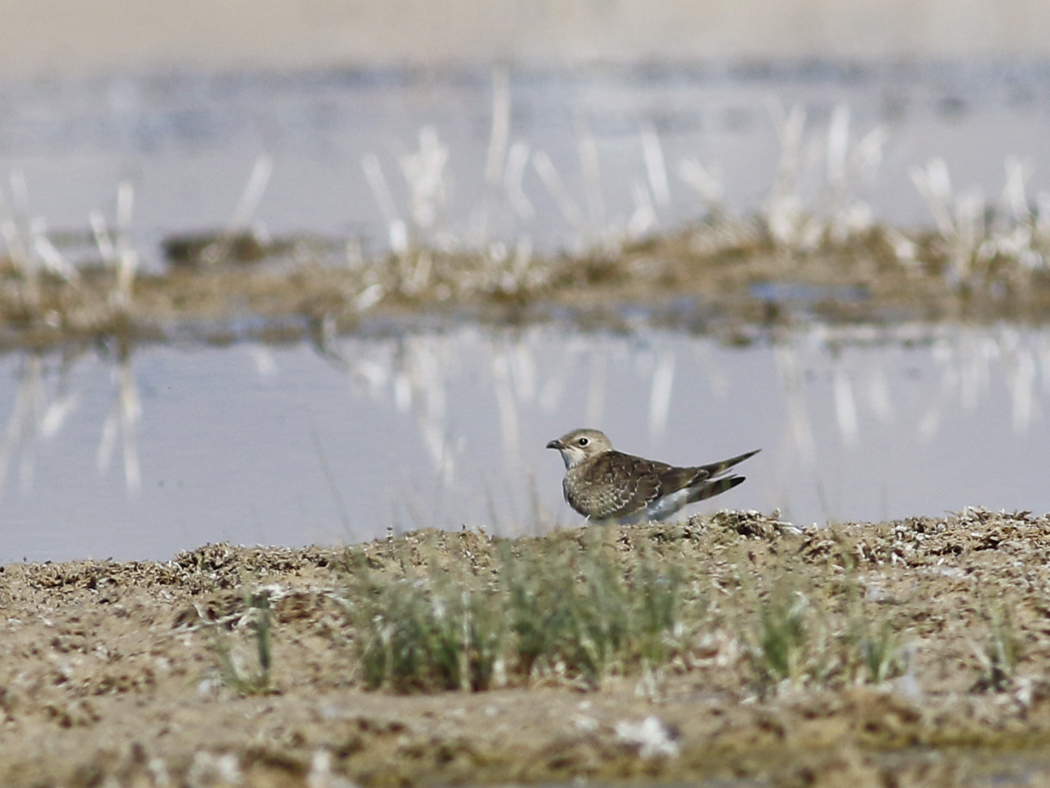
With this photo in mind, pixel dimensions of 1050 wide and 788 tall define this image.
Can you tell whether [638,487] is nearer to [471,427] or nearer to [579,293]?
[471,427]

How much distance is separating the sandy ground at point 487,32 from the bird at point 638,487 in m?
36.6

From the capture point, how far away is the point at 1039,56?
4578cm

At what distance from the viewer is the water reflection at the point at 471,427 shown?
9.05 metres

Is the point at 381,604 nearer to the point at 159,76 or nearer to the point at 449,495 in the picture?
the point at 449,495

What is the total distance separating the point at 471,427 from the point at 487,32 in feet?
139

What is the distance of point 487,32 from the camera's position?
52.2 meters

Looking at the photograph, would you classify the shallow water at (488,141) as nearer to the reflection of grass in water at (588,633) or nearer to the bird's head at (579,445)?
the bird's head at (579,445)

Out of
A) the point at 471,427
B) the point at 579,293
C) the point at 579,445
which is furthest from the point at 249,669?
the point at 579,293

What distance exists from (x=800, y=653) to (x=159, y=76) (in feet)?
126

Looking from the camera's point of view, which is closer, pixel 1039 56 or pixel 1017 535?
pixel 1017 535

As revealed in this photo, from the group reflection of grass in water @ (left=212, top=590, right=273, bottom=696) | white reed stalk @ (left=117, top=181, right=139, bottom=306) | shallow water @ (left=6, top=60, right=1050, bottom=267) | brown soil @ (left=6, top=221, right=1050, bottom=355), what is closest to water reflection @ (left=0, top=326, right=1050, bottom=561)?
brown soil @ (left=6, top=221, right=1050, bottom=355)

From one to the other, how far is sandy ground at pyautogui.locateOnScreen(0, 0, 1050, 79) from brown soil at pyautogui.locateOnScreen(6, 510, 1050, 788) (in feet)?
123

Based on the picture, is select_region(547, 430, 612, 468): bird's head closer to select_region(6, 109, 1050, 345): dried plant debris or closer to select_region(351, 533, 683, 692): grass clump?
select_region(351, 533, 683, 692): grass clump

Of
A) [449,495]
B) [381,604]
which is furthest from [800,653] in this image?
[449,495]
